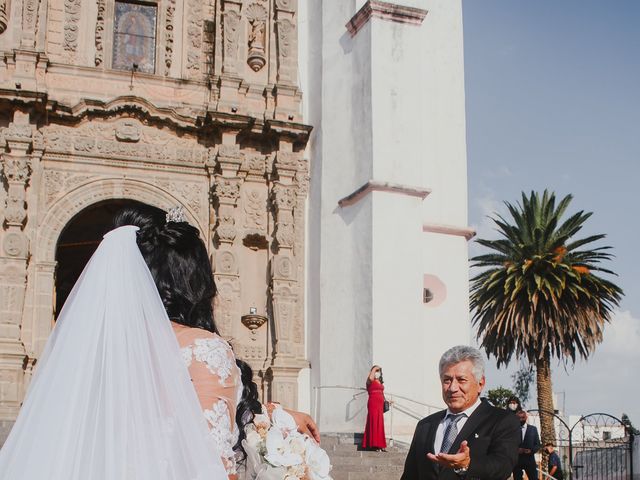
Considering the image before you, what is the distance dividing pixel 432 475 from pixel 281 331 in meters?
11.0

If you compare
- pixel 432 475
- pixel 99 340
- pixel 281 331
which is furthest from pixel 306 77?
pixel 99 340

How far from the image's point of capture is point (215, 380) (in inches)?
115

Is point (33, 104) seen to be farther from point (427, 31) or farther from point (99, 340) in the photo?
point (99, 340)

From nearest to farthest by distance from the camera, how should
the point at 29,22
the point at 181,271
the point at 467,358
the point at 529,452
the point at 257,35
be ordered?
the point at 181,271, the point at 467,358, the point at 529,452, the point at 29,22, the point at 257,35

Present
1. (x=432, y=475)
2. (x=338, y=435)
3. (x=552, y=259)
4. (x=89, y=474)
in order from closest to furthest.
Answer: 1. (x=89, y=474)
2. (x=432, y=475)
3. (x=338, y=435)
4. (x=552, y=259)

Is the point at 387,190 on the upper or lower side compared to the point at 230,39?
lower

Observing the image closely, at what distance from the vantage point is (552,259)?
91.7 ft

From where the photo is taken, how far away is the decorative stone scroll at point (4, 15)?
15.1m

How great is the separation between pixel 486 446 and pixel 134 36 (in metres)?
13.5

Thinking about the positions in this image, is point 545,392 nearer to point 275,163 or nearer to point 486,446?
point 275,163

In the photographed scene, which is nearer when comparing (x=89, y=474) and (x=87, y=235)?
(x=89, y=474)

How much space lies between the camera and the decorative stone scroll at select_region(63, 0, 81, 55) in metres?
15.9

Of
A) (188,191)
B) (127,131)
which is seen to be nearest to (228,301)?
(188,191)

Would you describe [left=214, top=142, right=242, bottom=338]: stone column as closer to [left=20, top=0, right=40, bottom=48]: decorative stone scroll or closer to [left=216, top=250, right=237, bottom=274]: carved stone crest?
[left=216, top=250, right=237, bottom=274]: carved stone crest
